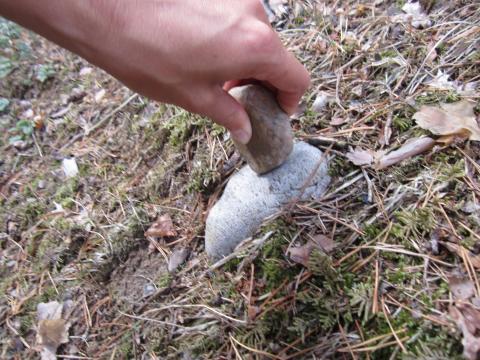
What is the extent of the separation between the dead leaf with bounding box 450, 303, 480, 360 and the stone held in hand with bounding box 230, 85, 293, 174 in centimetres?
105

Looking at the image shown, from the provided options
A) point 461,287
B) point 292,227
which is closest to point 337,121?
point 292,227

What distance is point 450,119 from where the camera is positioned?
1.92 m

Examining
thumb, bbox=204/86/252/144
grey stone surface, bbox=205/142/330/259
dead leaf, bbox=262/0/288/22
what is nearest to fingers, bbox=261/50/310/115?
thumb, bbox=204/86/252/144

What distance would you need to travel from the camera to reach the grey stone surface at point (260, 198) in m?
2.11

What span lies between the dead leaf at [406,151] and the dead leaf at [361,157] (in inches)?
2.0

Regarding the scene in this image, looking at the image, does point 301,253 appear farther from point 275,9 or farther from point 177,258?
point 275,9

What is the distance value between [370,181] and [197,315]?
1092 millimetres

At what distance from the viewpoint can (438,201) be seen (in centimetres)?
175

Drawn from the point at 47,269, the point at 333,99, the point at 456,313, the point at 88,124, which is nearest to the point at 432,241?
the point at 456,313

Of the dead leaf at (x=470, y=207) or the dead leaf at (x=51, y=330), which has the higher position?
the dead leaf at (x=470, y=207)

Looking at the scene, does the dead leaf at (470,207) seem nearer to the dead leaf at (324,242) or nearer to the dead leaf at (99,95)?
the dead leaf at (324,242)

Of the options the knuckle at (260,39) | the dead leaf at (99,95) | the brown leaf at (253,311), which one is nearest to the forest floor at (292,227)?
the brown leaf at (253,311)

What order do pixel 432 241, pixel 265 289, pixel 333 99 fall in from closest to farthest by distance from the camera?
1. pixel 432 241
2. pixel 265 289
3. pixel 333 99

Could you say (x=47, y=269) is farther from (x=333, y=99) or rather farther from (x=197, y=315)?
(x=333, y=99)
